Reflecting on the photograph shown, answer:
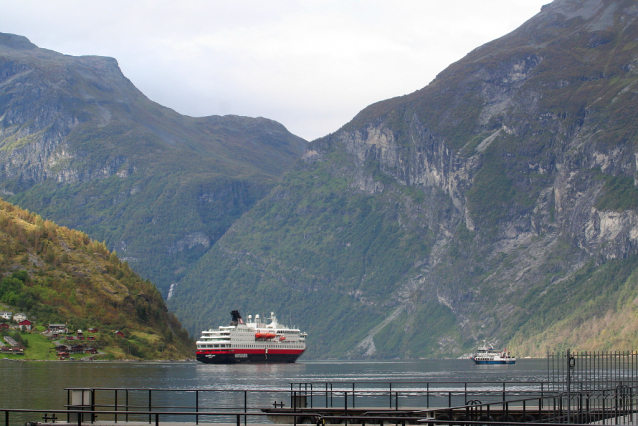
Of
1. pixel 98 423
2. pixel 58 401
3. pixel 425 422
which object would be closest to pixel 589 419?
pixel 425 422

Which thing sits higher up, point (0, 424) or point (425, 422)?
point (425, 422)

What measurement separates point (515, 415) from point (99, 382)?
261ft

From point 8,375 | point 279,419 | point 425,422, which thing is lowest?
point 8,375

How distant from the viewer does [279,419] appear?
2404 inches

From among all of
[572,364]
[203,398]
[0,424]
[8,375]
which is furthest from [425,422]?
[8,375]

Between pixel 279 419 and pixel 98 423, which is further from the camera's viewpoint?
pixel 279 419

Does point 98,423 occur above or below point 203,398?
above

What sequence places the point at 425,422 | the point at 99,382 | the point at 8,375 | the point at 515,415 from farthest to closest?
1. the point at 8,375
2. the point at 99,382
3. the point at 515,415
4. the point at 425,422

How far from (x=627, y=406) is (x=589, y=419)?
4.12 meters

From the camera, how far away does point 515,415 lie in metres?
61.0

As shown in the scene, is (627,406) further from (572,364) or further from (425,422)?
(425,422)

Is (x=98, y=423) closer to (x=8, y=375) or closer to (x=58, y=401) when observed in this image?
(x=58, y=401)

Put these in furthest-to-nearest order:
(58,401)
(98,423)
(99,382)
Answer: (99,382) → (58,401) → (98,423)

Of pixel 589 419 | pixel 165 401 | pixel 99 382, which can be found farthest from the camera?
pixel 99 382
